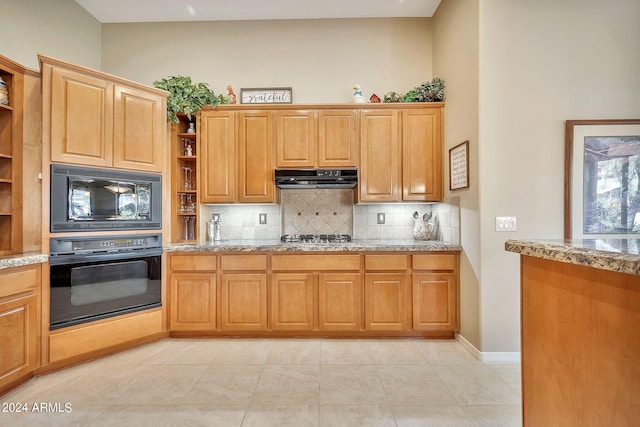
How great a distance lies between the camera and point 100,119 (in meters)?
2.54

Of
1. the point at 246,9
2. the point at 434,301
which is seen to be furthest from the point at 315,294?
the point at 246,9

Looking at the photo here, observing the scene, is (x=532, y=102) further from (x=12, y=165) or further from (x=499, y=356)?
(x=12, y=165)

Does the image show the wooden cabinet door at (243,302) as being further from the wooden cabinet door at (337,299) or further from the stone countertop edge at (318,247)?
the wooden cabinet door at (337,299)

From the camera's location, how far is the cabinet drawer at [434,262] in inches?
112

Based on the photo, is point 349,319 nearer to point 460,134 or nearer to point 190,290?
point 190,290

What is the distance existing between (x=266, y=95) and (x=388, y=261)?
2.36 meters

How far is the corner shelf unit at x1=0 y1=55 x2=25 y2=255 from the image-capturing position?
2342 mm

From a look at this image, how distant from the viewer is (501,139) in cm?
245

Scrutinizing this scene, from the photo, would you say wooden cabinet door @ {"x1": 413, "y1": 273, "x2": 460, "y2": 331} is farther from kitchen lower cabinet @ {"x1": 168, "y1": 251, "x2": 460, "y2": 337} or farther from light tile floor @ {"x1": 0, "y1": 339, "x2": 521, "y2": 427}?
light tile floor @ {"x1": 0, "y1": 339, "x2": 521, "y2": 427}

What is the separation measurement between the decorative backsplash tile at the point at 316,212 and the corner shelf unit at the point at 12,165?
227 centimetres

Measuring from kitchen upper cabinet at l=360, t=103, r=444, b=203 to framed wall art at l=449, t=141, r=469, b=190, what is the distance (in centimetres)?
21

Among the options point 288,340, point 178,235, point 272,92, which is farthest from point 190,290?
point 272,92

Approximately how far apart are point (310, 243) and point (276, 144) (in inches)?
44.0

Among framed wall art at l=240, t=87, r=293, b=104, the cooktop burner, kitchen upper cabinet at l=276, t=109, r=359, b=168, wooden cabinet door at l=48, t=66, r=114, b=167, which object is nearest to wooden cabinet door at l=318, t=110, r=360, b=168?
kitchen upper cabinet at l=276, t=109, r=359, b=168
